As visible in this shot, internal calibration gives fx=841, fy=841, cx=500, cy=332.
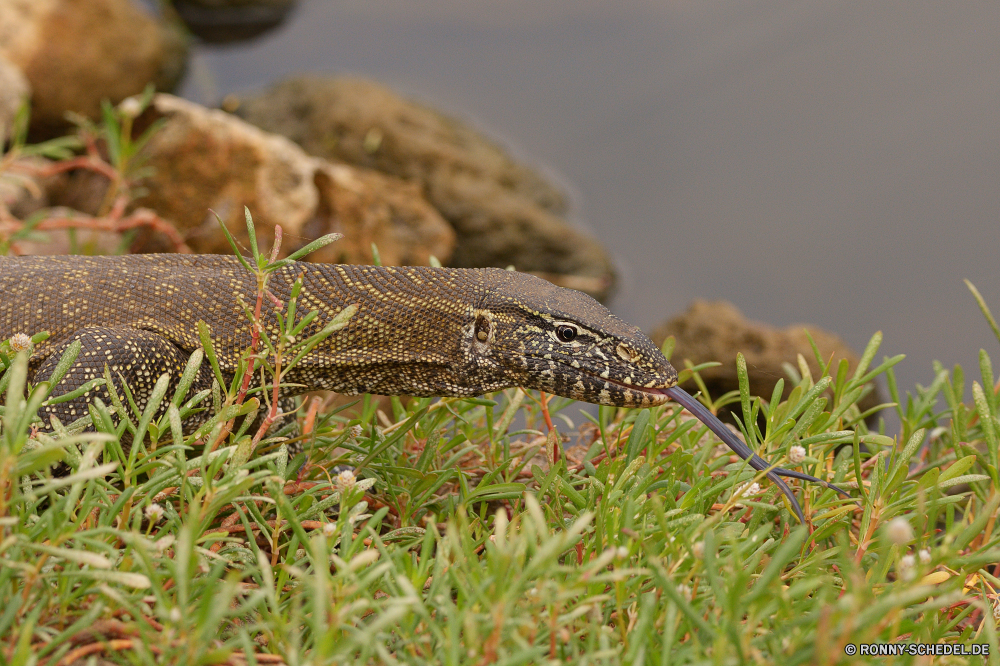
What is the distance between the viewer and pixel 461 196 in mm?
8984

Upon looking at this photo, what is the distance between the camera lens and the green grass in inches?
72.6

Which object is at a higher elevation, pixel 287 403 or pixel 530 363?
pixel 530 363

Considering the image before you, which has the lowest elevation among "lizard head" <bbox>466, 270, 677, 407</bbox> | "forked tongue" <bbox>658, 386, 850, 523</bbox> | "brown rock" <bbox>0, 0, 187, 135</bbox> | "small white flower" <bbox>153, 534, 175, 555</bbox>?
"small white flower" <bbox>153, 534, 175, 555</bbox>

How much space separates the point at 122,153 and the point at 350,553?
484cm

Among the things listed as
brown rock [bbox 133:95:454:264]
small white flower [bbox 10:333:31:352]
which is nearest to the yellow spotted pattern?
small white flower [bbox 10:333:31:352]

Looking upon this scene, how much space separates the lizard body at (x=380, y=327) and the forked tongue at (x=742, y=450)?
0.04 feet

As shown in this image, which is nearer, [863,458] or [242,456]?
[242,456]

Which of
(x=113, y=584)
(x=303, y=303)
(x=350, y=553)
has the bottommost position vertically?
(x=113, y=584)

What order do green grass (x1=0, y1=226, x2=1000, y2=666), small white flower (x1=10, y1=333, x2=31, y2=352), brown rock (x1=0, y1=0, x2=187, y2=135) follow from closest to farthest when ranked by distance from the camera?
1. green grass (x1=0, y1=226, x2=1000, y2=666)
2. small white flower (x1=10, y1=333, x2=31, y2=352)
3. brown rock (x1=0, y1=0, x2=187, y2=135)

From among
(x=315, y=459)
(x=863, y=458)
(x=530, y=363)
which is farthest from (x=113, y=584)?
(x=863, y=458)

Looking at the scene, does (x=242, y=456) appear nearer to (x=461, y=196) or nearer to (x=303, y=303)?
(x=303, y=303)

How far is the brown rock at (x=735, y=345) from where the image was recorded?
586 centimetres

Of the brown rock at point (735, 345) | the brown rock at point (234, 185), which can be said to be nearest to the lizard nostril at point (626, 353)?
the brown rock at point (735, 345)

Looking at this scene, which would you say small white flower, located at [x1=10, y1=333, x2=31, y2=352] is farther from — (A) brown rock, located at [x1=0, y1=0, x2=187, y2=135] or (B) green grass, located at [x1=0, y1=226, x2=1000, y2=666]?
(A) brown rock, located at [x1=0, y1=0, x2=187, y2=135]
